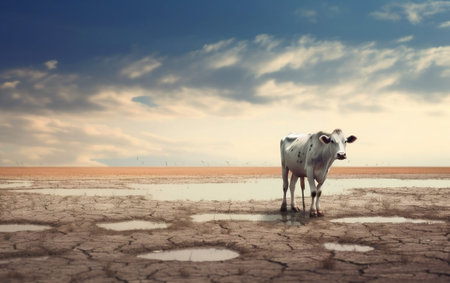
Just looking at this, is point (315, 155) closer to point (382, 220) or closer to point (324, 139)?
point (324, 139)

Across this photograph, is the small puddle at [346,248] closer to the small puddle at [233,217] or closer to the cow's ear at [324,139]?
the small puddle at [233,217]

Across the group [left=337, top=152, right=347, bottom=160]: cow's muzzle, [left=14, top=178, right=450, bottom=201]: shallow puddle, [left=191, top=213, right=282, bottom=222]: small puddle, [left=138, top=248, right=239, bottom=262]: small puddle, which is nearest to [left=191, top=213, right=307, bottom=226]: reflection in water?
[left=191, top=213, right=282, bottom=222]: small puddle

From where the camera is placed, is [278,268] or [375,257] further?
[375,257]

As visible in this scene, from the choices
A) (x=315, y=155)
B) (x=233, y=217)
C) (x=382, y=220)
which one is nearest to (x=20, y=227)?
(x=233, y=217)

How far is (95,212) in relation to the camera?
1014cm

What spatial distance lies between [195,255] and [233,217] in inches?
141

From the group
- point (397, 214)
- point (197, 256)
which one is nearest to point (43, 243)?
point (197, 256)

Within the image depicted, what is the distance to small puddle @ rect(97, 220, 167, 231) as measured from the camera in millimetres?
8045

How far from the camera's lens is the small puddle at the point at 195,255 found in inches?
218

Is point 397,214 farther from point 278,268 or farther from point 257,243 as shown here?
point 278,268

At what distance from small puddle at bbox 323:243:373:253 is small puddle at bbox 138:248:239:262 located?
146 centimetres

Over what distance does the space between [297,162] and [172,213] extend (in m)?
3.33

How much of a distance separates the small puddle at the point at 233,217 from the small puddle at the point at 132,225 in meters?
0.92

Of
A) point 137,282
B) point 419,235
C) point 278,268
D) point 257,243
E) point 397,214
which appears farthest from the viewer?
point 397,214
